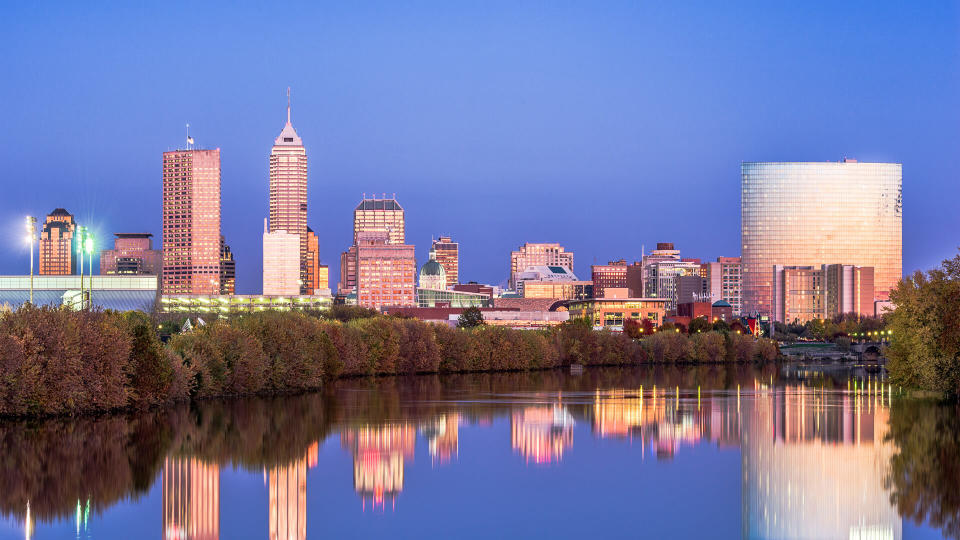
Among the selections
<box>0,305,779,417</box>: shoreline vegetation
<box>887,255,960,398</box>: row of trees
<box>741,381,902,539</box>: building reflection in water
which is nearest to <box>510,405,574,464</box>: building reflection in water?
<box>741,381,902,539</box>: building reflection in water

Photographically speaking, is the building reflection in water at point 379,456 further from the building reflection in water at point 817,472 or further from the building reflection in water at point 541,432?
the building reflection in water at point 817,472

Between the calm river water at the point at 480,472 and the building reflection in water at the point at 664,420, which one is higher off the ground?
the calm river water at the point at 480,472

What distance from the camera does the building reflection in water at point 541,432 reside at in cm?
4650

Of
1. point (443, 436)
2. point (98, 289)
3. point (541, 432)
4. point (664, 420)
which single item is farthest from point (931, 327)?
point (98, 289)

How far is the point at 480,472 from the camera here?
41312mm

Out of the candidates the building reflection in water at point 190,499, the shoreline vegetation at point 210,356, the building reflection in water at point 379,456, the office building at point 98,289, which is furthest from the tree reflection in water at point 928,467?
the office building at point 98,289

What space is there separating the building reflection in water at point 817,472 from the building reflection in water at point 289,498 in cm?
1217

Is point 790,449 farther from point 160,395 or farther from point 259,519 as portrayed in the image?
point 160,395

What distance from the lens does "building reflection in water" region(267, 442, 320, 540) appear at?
3050 cm

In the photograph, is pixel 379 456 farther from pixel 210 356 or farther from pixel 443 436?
pixel 210 356

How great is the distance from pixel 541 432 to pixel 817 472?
15.4m

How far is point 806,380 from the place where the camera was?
365 feet

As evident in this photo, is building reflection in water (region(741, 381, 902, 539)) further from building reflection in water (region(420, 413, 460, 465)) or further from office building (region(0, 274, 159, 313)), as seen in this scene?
office building (region(0, 274, 159, 313))

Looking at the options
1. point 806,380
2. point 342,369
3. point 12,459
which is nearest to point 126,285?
point 342,369
